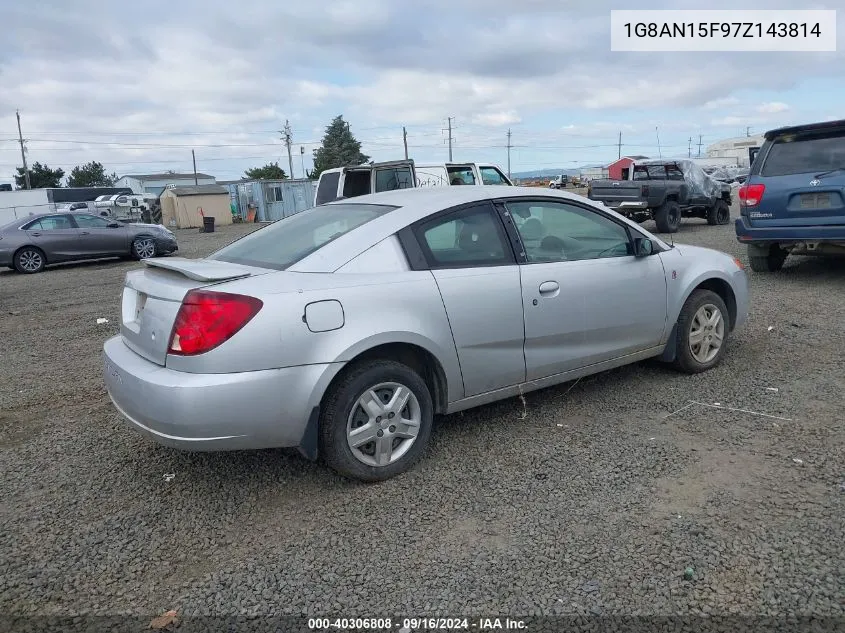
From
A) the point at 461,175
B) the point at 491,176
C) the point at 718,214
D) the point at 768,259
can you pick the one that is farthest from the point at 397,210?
the point at 718,214

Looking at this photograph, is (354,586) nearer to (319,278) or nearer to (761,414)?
(319,278)

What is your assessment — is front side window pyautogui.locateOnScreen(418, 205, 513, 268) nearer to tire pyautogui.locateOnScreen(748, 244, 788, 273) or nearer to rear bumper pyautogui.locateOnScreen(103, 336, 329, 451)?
rear bumper pyautogui.locateOnScreen(103, 336, 329, 451)

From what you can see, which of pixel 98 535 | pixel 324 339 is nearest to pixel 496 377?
pixel 324 339

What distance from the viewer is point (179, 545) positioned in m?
3.02

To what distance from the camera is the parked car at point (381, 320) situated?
308 centimetres

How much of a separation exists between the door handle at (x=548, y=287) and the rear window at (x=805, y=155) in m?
5.46

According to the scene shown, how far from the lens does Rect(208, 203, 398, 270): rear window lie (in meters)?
3.67

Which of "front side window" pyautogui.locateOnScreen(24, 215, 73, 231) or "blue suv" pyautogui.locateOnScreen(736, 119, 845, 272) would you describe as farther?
"front side window" pyautogui.locateOnScreen(24, 215, 73, 231)

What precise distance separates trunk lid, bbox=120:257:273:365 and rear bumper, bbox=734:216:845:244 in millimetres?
6925

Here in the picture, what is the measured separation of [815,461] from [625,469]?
3.35 feet

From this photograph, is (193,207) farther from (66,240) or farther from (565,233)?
(565,233)

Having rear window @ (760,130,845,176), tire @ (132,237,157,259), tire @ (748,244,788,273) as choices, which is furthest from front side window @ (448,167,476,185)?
tire @ (132,237,157,259)

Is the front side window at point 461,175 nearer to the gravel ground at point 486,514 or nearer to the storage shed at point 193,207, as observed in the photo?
the gravel ground at point 486,514

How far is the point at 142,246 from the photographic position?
54.9 feet
